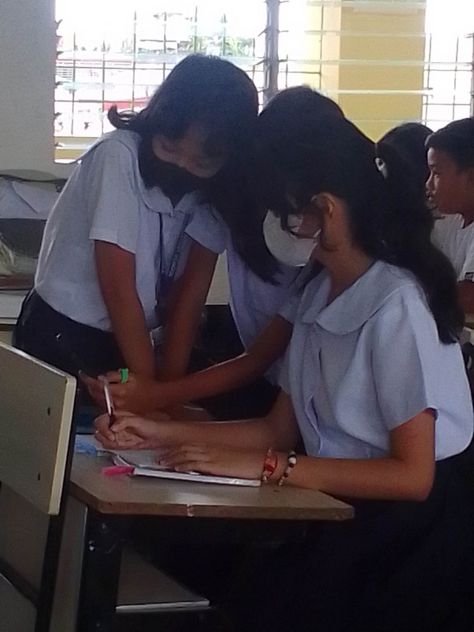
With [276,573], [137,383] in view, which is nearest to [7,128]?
[137,383]

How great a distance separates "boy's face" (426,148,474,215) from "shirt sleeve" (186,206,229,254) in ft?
3.66

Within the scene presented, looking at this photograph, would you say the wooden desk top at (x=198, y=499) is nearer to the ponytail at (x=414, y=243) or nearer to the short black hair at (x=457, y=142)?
the ponytail at (x=414, y=243)

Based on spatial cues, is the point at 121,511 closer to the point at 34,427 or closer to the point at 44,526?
the point at 34,427

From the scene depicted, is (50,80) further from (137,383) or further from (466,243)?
(137,383)

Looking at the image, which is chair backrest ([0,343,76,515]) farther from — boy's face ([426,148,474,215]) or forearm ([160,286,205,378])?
boy's face ([426,148,474,215])

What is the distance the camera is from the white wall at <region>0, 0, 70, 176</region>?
11.0 feet

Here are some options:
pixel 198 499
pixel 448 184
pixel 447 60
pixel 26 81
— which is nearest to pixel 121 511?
pixel 198 499

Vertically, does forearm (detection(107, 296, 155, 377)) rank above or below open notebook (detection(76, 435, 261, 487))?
above

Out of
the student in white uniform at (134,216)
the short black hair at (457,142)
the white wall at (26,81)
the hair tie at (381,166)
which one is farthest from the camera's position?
the white wall at (26,81)

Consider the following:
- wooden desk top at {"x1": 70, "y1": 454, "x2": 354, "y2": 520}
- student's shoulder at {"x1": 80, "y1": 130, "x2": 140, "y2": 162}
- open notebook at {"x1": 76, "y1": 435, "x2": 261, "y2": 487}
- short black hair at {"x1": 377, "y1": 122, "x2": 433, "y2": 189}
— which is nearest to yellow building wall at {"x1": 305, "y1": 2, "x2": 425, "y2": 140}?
short black hair at {"x1": 377, "y1": 122, "x2": 433, "y2": 189}

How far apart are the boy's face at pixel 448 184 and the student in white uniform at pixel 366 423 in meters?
1.47

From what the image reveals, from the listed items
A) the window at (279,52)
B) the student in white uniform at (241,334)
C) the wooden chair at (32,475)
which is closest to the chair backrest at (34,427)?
the wooden chair at (32,475)

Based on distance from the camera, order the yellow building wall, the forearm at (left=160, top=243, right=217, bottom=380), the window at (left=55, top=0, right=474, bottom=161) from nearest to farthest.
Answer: the forearm at (left=160, top=243, right=217, bottom=380) → the window at (left=55, top=0, right=474, bottom=161) → the yellow building wall

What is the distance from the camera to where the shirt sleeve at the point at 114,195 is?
2098mm
